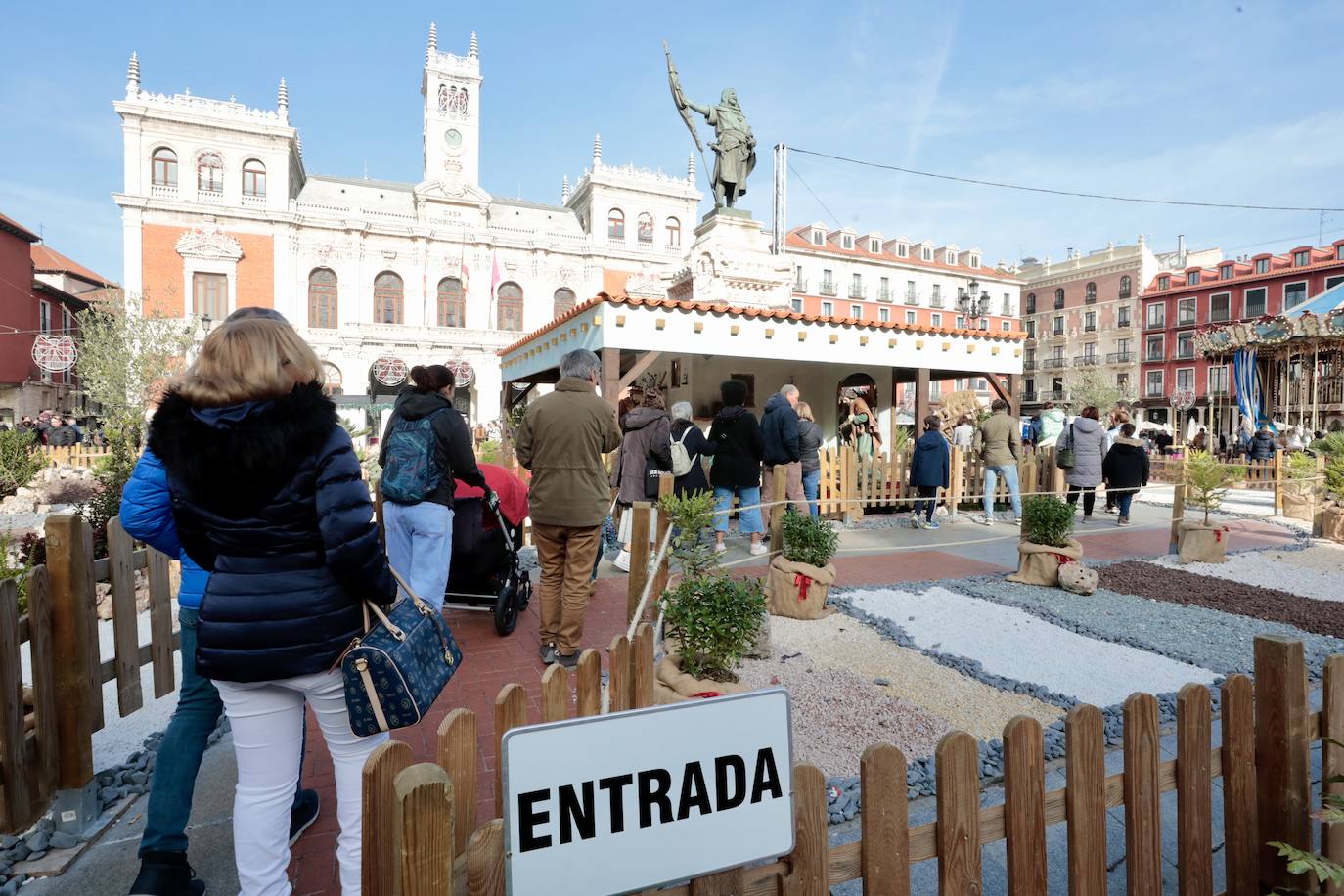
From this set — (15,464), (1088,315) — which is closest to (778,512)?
(15,464)

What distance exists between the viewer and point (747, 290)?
1193 centimetres

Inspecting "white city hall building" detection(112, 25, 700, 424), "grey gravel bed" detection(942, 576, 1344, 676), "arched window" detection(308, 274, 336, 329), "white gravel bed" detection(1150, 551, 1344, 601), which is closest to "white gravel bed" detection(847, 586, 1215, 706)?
"grey gravel bed" detection(942, 576, 1344, 676)

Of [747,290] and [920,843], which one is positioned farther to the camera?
[747,290]

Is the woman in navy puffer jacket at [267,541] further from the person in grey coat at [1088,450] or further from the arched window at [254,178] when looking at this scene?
the arched window at [254,178]

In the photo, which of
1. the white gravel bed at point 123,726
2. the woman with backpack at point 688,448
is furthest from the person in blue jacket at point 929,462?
the white gravel bed at point 123,726

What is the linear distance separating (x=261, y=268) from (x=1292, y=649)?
39041mm

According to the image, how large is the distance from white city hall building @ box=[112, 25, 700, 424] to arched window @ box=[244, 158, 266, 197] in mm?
55

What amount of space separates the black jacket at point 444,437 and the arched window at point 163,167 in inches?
1471

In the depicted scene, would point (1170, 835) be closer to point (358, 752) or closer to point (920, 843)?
point (920, 843)

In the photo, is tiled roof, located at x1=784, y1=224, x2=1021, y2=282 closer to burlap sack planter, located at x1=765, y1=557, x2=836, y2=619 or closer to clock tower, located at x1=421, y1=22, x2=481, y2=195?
clock tower, located at x1=421, y1=22, x2=481, y2=195

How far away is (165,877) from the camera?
2.04m

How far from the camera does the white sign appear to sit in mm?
1107

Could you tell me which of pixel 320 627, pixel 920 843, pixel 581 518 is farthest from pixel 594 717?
pixel 581 518

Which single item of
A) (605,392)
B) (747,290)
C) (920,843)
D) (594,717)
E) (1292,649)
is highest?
(747,290)
